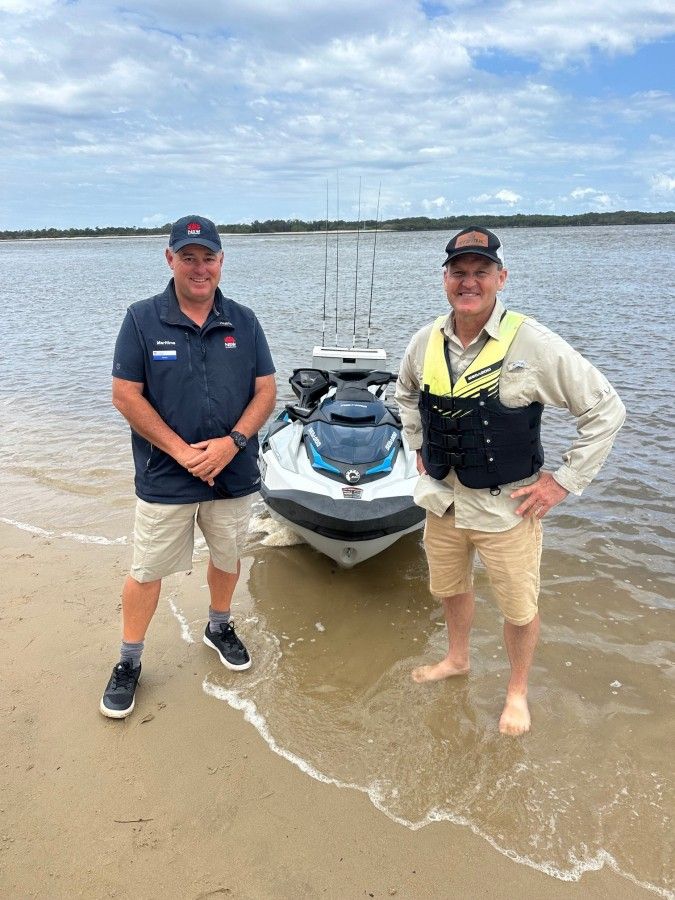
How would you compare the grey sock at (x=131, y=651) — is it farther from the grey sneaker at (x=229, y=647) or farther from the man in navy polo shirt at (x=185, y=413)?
the grey sneaker at (x=229, y=647)

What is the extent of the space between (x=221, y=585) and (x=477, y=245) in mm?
2160

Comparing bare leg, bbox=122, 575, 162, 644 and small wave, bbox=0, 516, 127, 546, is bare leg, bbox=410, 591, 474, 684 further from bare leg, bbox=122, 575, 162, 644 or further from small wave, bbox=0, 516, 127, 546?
small wave, bbox=0, 516, 127, 546

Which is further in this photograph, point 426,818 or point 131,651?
point 131,651

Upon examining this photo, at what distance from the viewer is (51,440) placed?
24.5ft

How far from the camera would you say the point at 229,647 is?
330 cm

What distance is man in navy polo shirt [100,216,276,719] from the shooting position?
2.57 m

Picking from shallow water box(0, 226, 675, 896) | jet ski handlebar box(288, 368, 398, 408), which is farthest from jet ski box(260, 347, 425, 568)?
shallow water box(0, 226, 675, 896)

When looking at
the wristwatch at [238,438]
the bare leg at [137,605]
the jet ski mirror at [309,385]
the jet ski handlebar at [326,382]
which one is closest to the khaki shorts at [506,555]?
the wristwatch at [238,438]

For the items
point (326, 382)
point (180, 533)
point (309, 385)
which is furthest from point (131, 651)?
point (326, 382)

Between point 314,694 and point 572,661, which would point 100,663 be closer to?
point 314,694

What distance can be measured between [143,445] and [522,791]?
2285 millimetres

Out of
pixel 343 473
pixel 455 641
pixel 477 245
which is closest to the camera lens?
pixel 477 245

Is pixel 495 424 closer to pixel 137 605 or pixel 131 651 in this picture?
pixel 137 605

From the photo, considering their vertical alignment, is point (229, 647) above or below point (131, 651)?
below
